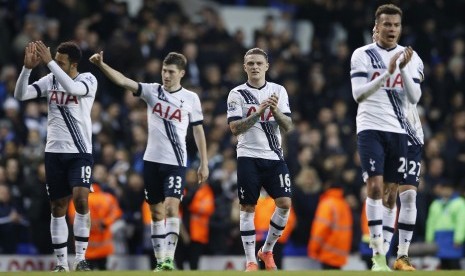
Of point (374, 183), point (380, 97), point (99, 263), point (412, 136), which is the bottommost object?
point (99, 263)

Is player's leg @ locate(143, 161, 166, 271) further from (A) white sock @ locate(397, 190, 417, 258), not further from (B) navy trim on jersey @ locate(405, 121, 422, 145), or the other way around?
(B) navy trim on jersey @ locate(405, 121, 422, 145)

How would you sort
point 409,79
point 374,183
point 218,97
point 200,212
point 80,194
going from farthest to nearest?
1. point 218,97
2. point 200,212
3. point 80,194
4. point 374,183
5. point 409,79

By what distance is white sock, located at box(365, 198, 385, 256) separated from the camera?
14906 mm

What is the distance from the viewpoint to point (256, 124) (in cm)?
1585

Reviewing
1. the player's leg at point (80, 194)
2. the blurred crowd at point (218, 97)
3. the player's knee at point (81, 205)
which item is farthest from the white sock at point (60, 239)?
the blurred crowd at point (218, 97)

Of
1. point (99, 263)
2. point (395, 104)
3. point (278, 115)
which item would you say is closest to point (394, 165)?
point (395, 104)

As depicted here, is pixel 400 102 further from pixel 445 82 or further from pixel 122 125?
pixel 445 82

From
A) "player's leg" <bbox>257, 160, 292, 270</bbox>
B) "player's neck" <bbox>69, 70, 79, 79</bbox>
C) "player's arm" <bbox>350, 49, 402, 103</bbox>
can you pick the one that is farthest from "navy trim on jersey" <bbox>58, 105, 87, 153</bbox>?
"player's arm" <bbox>350, 49, 402, 103</bbox>

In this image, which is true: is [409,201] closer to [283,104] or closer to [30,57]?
[283,104]

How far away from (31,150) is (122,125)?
8.25 ft

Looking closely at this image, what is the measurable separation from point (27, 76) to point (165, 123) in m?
2.04

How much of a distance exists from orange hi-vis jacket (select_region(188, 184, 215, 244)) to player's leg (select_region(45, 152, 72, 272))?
20.2 feet

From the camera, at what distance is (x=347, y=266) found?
23.0m

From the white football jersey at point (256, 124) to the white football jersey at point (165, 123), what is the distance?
3.52 feet
